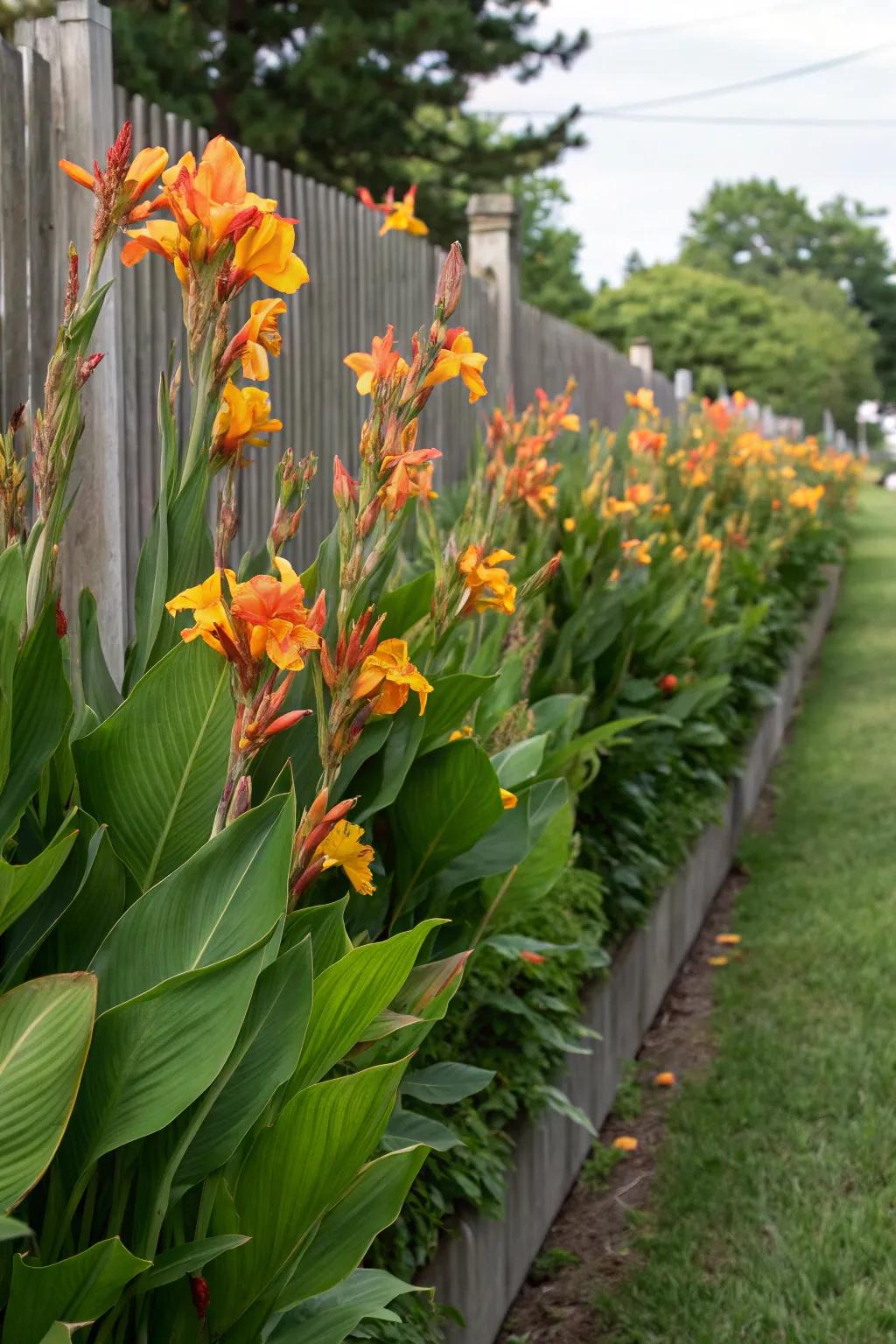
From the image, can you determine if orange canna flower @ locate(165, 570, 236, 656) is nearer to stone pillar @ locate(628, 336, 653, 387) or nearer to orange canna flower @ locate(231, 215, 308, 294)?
orange canna flower @ locate(231, 215, 308, 294)

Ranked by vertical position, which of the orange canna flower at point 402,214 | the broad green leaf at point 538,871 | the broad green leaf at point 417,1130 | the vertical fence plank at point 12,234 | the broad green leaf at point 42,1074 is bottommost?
the broad green leaf at point 417,1130

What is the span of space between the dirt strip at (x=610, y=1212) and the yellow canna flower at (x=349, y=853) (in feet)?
5.18

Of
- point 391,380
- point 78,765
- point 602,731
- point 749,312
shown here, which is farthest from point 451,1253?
point 749,312

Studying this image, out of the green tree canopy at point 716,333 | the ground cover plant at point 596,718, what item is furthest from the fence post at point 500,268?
the green tree canopy at point 716,333

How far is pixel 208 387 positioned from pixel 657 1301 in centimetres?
211

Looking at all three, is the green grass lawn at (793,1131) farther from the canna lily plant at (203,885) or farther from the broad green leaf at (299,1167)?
the broad green leaf at (299,1167)

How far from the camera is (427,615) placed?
1906mm

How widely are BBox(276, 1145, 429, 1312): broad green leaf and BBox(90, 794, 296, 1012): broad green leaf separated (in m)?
0.27

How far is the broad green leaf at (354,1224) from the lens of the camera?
4.55ft

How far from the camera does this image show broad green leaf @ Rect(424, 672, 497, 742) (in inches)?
69.8

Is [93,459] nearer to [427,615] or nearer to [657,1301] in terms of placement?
[427,615]

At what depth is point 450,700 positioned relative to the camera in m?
1.81

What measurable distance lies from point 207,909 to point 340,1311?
458 millimetres

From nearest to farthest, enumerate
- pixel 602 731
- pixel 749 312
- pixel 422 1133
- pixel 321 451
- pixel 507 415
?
pixel 422 1133 → pixel 602 731 → pixel 321 451 → pixel 507 415 → pixel 749 312
